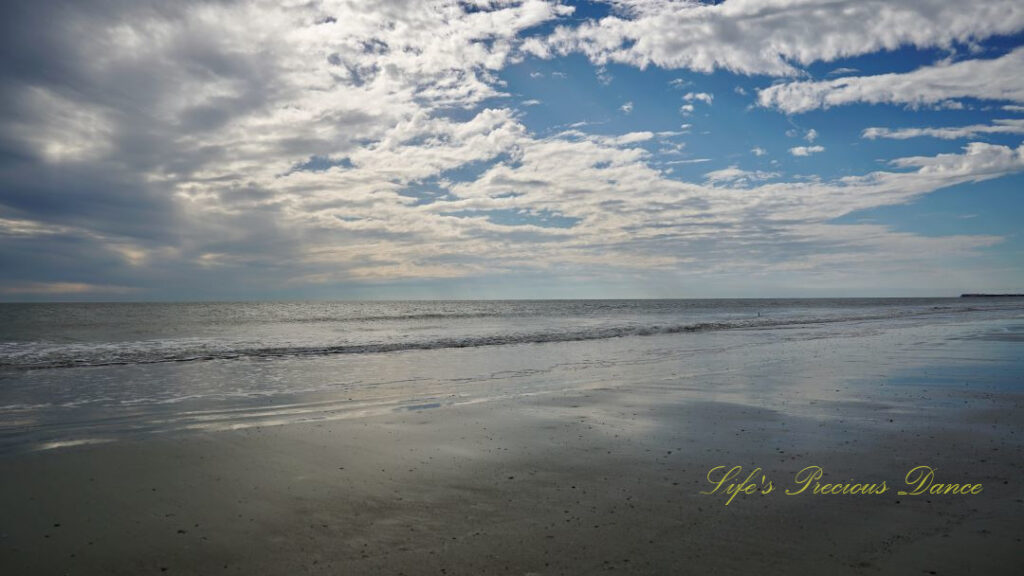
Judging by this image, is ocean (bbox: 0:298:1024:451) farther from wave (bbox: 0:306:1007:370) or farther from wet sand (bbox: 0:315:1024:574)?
wet sand (bbox: 0:315:1024:574)

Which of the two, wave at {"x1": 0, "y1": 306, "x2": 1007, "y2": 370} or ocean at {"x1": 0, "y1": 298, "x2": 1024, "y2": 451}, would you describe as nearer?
ocean at {"x1": 0, "y1": 298, "x2": 1024, "y2": 451}

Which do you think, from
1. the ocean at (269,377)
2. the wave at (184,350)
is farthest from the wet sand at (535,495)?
the wave at (184,350)

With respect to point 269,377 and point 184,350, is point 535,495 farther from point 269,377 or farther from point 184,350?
point 184,350

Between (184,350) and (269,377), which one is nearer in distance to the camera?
(269,377)

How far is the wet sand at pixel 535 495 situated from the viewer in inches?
190

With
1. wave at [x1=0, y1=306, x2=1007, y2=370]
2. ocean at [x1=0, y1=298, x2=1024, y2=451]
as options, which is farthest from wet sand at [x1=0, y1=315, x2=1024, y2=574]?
wave at [x1=0, y1=306, x2=1007, y2=370]

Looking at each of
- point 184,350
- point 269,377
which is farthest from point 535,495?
point 184,350

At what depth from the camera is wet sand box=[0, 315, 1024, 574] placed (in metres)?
4.82

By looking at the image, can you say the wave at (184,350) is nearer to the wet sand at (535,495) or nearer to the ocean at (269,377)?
the ocean at (269,377)

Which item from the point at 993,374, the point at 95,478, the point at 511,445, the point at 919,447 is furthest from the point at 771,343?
the point at 95,478

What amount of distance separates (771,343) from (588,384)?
16087 millimetres

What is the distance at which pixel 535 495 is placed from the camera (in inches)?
251

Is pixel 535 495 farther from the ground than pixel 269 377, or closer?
farther from the ground

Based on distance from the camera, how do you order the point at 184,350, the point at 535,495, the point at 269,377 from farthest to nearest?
the point at 184,350 → the point at 269,377 → the point at 535,495
